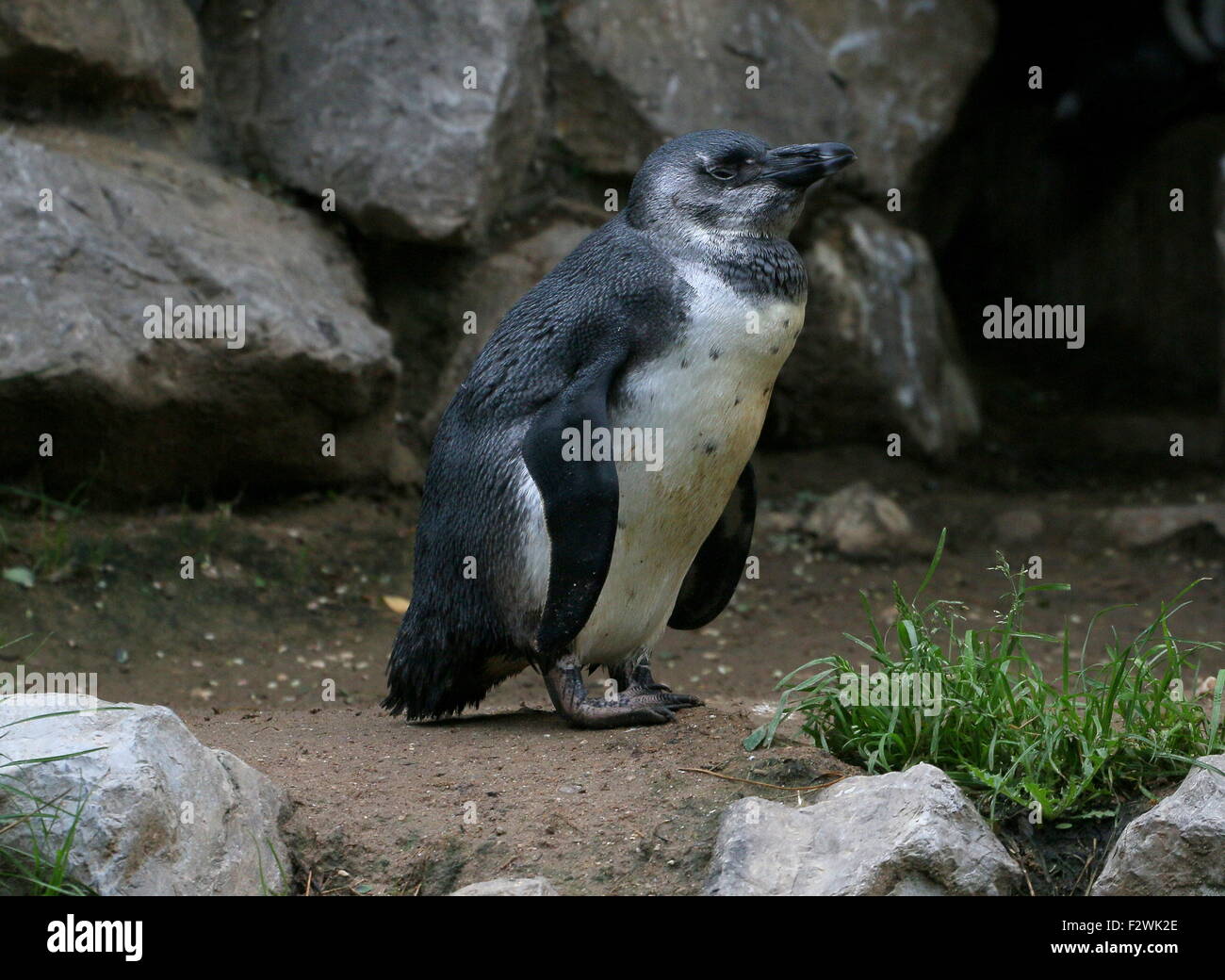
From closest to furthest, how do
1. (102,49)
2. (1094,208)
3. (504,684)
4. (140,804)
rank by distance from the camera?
(140,804) → (504,684) → (102,49) → (1094,208)

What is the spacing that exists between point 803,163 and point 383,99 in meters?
3.47

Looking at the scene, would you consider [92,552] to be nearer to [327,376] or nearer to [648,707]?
[327,376]

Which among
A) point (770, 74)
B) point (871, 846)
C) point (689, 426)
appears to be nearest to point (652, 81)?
point (770, 74)

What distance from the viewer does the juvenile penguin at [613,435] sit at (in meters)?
3.62

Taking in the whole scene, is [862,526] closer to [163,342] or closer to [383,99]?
[383,99]

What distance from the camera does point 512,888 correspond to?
2.76 metres

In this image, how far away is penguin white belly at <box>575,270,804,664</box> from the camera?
3.68 m

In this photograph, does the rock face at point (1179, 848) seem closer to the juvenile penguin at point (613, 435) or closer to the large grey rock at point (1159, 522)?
the juvenile penguin at point (613, 435)

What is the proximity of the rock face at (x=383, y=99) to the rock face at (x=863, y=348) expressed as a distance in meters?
1.74

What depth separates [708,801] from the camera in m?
3.15

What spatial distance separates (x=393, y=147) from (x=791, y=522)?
2525 millimetres

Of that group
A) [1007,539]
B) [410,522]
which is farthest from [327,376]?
[1007,539]

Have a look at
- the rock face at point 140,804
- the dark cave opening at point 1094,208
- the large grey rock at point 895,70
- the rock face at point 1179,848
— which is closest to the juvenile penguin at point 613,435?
the rock face at point 140,804

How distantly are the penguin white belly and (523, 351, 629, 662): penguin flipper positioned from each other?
139 mm
